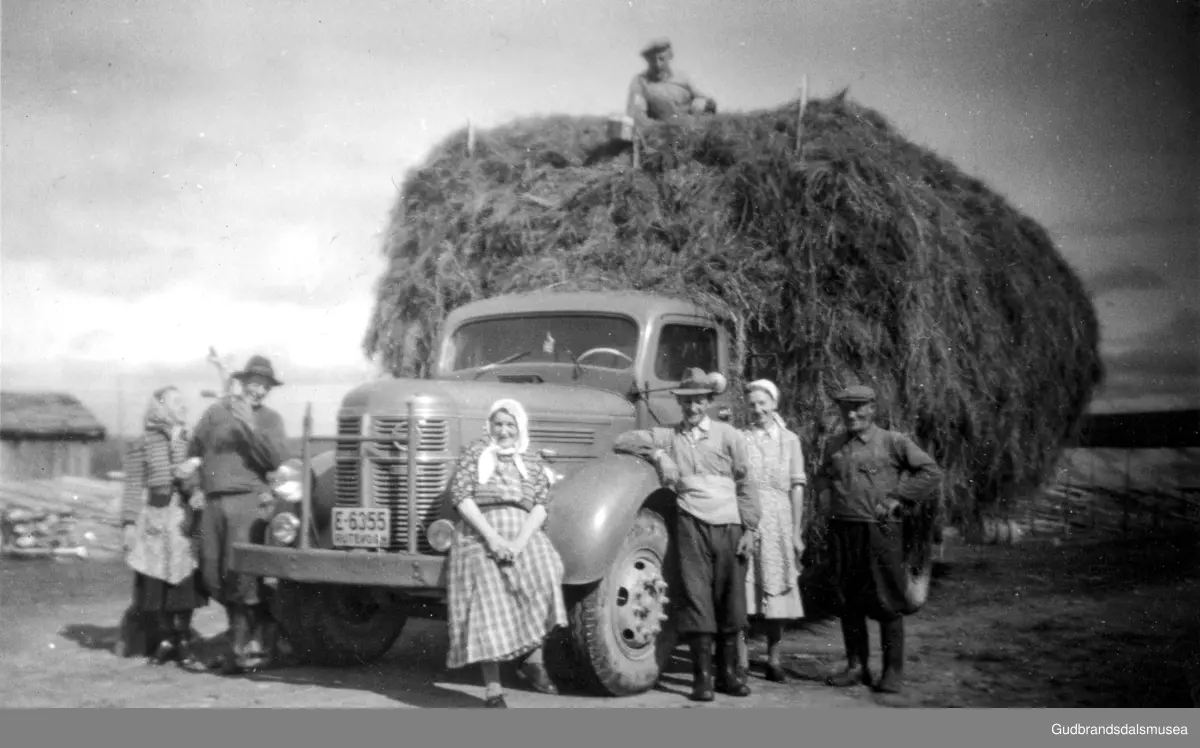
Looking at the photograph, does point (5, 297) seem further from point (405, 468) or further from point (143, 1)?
point (405, 468)

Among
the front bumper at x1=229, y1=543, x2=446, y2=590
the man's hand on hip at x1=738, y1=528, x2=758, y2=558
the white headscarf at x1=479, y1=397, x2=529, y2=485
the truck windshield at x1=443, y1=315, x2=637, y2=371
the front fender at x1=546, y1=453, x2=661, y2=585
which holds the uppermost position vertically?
the truck windshield at x1=443, y1=315, x2=637, y2=371

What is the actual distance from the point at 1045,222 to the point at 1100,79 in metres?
1.21

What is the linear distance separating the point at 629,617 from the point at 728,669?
64cm

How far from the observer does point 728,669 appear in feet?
18.6

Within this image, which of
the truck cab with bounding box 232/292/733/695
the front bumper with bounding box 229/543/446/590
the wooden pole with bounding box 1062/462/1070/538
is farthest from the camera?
the wooden pole with bounding box 1062/462/1070/538

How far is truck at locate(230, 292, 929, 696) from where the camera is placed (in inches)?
209

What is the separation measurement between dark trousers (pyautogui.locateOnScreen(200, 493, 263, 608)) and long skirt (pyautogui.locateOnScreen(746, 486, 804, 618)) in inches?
114

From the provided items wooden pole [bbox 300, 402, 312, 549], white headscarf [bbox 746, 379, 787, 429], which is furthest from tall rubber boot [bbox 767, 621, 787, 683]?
wooden pole [bbox 300, 402, 312, 549]

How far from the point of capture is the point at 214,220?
6.83 meters

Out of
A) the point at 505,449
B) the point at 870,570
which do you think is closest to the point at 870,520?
the point at 870,570

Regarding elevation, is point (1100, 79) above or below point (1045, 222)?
above

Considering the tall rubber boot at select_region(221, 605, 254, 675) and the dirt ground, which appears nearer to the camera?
the dirt ground

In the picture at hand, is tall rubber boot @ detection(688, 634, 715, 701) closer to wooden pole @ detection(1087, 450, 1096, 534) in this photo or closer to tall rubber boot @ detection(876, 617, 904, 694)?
tall rubber boot @ detection(876, 617, 904, 694)

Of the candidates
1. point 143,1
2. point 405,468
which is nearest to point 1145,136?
point 405,468
